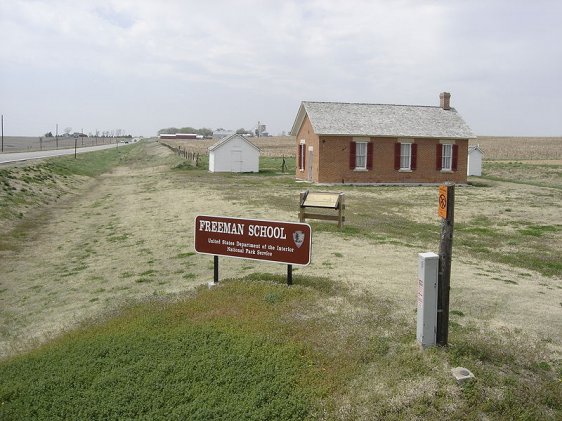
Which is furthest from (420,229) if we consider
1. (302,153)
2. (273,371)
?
(302,153)

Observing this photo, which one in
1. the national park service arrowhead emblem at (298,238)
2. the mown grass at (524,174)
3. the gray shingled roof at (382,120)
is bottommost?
the national park service arrowhead emblem at (298,238)

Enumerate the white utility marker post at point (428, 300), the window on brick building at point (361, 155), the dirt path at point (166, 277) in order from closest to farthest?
the white utility marker post at point (428, 300) < the dirt path at point (166, 277) < the window on brick building at point (361, 155)

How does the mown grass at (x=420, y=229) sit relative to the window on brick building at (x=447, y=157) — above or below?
below

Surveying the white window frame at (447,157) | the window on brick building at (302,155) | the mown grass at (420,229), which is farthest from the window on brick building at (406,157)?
the window on brick building at (302,155)

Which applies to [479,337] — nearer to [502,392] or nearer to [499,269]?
[502,392]

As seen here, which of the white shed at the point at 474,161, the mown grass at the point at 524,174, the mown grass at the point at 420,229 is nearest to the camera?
the mown grass at the point at 420,229

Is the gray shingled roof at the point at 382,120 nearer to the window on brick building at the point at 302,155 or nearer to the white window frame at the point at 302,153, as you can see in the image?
the white window frame at the point at 302,153

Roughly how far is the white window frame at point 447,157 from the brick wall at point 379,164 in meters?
0.33

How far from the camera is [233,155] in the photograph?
38.8 meters

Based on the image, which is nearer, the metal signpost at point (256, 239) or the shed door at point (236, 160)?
the metal signpost at point (256, 239)

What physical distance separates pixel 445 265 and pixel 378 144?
25.0 meters

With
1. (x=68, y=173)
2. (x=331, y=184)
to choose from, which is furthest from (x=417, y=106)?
(x=68, y=173)

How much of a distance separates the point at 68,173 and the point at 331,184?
57.1 feet

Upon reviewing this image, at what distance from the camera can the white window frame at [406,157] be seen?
31172 millimetres
